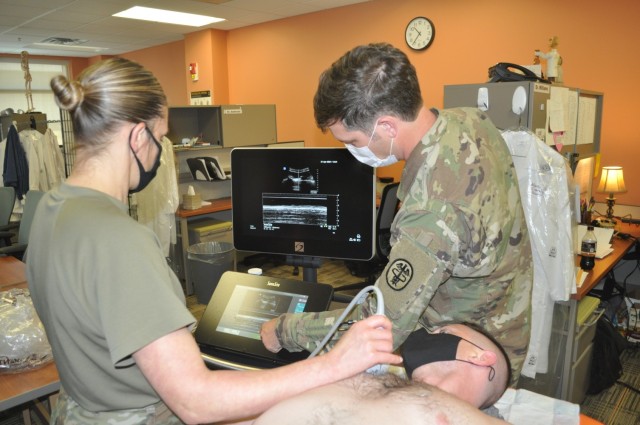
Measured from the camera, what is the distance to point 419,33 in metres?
5.21

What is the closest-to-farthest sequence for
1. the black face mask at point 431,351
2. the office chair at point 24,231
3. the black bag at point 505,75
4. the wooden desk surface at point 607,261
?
1. the black face mask at point 431,351
2. the wooden desk surface at point 607,261
3. the black bag at point 505,75
4. the office chair at point 24,231

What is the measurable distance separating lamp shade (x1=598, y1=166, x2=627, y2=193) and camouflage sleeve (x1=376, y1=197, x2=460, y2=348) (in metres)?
2.97

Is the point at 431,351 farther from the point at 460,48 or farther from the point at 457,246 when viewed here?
the point at 460,48

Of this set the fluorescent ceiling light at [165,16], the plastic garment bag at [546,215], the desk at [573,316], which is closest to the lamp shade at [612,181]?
the desk at [573,316]

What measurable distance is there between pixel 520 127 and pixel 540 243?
536 mm

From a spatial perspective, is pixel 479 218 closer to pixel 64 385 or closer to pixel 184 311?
pixel 184 311

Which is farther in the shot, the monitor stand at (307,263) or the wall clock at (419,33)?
the wall clock at (419,33)

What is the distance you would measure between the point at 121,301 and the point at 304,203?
106 centimetres

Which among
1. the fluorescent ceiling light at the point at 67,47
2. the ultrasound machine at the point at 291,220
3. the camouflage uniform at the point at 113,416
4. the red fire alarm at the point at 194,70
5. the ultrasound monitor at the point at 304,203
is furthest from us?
the fluorescent ceiling light at the point at 67,47

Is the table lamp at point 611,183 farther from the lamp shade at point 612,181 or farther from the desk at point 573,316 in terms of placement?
the desk at point 573,316

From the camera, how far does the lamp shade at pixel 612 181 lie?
11.0 ft

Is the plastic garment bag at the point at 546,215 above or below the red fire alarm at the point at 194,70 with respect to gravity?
below

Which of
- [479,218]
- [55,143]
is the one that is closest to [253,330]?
[479,218]

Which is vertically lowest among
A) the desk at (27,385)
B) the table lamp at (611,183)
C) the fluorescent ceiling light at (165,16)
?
the desk at (27,385)
